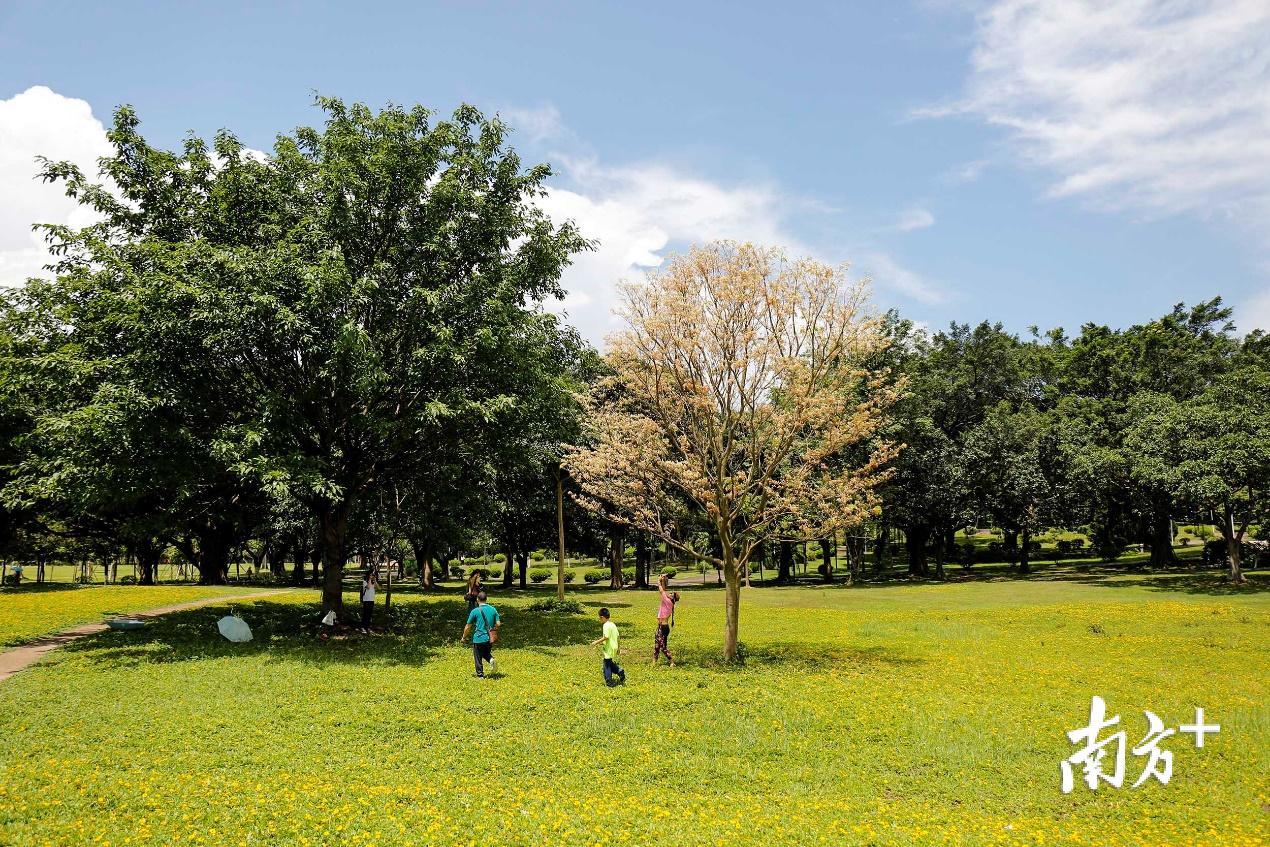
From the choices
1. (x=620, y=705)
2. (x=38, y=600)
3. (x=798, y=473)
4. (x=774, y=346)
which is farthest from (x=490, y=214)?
(x=38, y=600)

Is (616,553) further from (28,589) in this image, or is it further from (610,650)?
(610,650)

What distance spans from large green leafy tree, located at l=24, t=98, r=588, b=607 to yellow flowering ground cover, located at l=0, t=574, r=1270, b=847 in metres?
6.53

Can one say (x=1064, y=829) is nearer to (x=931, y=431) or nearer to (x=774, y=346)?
(x=774, y=346)

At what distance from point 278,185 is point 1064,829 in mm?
27882

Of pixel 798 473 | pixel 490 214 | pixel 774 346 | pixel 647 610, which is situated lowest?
pixel 647 610

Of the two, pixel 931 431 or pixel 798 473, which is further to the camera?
pixel 931 431

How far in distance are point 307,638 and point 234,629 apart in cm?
233

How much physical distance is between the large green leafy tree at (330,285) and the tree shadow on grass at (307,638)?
8.85 ft

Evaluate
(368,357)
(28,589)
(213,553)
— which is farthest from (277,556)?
(368,357)

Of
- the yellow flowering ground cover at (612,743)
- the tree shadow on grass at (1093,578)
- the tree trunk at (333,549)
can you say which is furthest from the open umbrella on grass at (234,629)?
the tree shadow on grass at (1093,578)

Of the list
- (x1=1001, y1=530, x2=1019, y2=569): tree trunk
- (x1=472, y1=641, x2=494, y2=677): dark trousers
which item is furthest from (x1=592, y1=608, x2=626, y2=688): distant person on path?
(x1=1001, y1=530, x2=1019, y2=569): tree trunk

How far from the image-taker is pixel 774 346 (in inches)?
869

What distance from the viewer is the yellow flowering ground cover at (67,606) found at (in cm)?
2744

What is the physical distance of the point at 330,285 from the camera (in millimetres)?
22750
